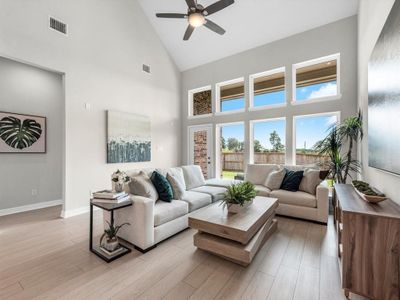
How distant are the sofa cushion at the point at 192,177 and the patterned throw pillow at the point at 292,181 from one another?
67.0 inches

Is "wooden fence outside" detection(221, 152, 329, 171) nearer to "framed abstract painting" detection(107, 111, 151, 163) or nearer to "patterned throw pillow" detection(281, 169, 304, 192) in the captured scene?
"patterned throw pillow" detection(281, 169, 304, 192)

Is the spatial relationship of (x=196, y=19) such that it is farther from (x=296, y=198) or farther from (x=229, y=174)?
(x=229, y=174)

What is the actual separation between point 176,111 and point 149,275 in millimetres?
5077

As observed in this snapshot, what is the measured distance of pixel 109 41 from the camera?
4398mm

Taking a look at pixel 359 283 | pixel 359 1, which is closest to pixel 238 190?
pixel 359 283

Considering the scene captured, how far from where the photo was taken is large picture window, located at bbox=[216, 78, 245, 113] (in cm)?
548

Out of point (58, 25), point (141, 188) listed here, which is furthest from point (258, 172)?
point (58, 25)

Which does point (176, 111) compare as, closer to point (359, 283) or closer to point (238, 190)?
point (238, 190)

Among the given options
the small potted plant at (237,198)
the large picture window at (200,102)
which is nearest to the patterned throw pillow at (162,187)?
the small potted plant at (237,198)

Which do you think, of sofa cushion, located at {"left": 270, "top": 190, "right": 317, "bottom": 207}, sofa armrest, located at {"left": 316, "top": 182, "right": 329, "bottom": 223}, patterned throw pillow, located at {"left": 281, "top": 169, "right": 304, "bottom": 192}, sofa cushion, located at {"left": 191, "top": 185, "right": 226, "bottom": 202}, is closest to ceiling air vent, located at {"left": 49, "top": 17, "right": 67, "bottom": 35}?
sofa cushion, located at {"left": 191, "top": 185, "right": 226, "bottom": 202}

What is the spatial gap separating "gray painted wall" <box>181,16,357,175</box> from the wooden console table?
10.4 feet

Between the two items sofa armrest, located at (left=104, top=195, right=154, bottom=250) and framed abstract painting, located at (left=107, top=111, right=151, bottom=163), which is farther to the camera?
framed abstract painting, located at (left=107, top=111, right=151, bottom=163)

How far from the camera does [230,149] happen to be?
5672mm

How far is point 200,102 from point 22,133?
453 cm
